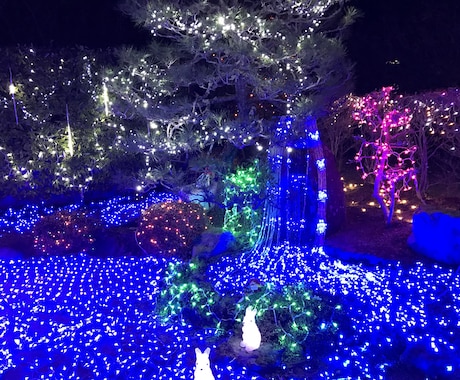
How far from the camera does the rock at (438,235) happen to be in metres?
6.08

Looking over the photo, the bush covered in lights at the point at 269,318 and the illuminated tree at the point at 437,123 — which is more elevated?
the illuminated tree at the point at 437,123

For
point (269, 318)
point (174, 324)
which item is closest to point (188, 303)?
point (174, 324)

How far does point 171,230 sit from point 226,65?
243 cm

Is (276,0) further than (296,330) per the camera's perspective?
Yes

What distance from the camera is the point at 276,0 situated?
20.7ft

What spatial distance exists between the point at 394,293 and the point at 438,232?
49.0 inches

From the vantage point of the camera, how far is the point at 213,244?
6.50 meters

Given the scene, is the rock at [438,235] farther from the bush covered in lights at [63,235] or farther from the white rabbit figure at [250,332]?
the bush covered in lights at [63,235]

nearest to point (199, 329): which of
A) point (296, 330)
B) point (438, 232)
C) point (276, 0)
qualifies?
point (296, 330)

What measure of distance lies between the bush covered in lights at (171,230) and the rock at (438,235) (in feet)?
9.86

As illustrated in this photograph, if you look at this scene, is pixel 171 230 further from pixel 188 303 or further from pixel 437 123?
pixel 437 123

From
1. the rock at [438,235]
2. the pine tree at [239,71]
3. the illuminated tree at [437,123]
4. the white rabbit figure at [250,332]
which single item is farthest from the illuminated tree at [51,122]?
the rock at [438,235]

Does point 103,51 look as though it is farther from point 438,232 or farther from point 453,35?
point 453,35

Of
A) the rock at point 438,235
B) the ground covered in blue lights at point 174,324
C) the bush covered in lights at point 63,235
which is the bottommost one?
the ground covered in blue lights at point 174,324
